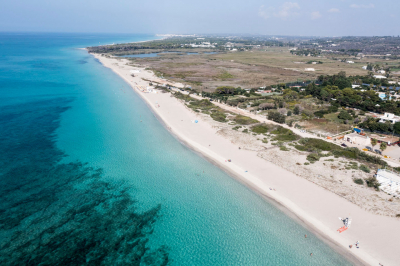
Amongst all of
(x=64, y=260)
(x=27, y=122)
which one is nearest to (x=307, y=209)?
(x=64, y=260)

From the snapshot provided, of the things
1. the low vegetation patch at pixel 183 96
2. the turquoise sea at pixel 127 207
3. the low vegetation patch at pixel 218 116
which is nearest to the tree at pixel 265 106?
the low vegetation patch at pixel 218 116

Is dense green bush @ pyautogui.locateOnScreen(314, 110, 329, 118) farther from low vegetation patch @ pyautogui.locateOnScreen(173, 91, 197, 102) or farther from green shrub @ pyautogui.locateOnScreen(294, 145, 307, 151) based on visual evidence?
low vegetation patch @ pyautogui.locateOnScreen(173, 91, 197, 102)

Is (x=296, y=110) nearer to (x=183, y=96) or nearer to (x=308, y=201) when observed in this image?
(x=183, y=96)

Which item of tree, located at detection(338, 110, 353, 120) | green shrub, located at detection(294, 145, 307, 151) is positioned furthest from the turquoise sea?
tree, located at detection(338, 110, 353, 120)

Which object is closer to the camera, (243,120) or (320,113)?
(243,120)

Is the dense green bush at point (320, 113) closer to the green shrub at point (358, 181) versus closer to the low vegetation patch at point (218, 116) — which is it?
the low vegetation patch at point (218, 116)

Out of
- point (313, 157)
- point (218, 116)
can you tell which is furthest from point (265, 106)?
point (313, 157)

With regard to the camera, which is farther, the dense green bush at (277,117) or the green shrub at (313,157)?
the dense green bush at (277,117)
